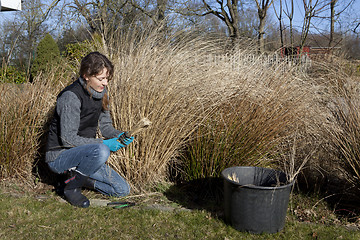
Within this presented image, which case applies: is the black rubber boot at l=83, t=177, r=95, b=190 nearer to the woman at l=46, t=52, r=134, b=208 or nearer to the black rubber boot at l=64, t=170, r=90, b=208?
the woman at l=46, t=52, r=134, b=208

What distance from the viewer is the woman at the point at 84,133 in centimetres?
261

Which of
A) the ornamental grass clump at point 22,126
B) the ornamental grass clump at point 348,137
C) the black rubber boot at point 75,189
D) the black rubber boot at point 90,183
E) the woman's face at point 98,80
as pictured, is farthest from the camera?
the ornamental grass clump at point 22,126

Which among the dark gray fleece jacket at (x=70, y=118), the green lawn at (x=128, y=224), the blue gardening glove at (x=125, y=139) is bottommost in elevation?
the green lawn at (x=128, y=224)

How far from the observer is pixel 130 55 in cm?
333

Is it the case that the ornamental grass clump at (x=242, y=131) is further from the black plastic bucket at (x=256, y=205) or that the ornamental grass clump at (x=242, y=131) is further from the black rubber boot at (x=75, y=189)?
the black rubber boot at (x=75, y=189)

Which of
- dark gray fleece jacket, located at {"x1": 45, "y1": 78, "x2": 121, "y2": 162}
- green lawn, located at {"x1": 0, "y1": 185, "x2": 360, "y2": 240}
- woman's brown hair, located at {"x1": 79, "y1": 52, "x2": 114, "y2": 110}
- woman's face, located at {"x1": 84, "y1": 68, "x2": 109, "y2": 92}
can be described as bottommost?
green lawn, located at {"x1": 0, "y1": 185, "x2": 360, "y2": 240}

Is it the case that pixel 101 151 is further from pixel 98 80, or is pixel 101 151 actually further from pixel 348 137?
pixel 348 137

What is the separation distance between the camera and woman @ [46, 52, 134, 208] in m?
2.61

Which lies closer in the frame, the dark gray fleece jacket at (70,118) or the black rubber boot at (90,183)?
the dark gray fleece jacket at (70,118)

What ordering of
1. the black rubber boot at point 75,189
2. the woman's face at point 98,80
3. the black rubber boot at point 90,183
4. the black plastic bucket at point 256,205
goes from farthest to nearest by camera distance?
the black rubber boot at point 90,183 < the black rubber boot at point 75,189 < the woman's face at point 98,80 < the black plastic bucket at point 256,205

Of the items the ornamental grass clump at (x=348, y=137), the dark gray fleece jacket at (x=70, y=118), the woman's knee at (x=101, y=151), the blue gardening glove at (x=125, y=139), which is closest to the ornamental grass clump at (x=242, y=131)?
the ornamental grass clump at (x=348, y=137)

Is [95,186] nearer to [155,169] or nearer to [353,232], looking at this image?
[155,169]

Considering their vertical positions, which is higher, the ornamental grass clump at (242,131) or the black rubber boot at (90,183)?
the ornamental grass clump at (242,131)

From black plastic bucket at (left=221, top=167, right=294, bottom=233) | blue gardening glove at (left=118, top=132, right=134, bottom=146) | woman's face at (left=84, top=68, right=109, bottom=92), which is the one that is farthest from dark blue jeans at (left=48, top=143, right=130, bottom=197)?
black plastic bucket at (left=221, top=167, right=294, bottom=233)
